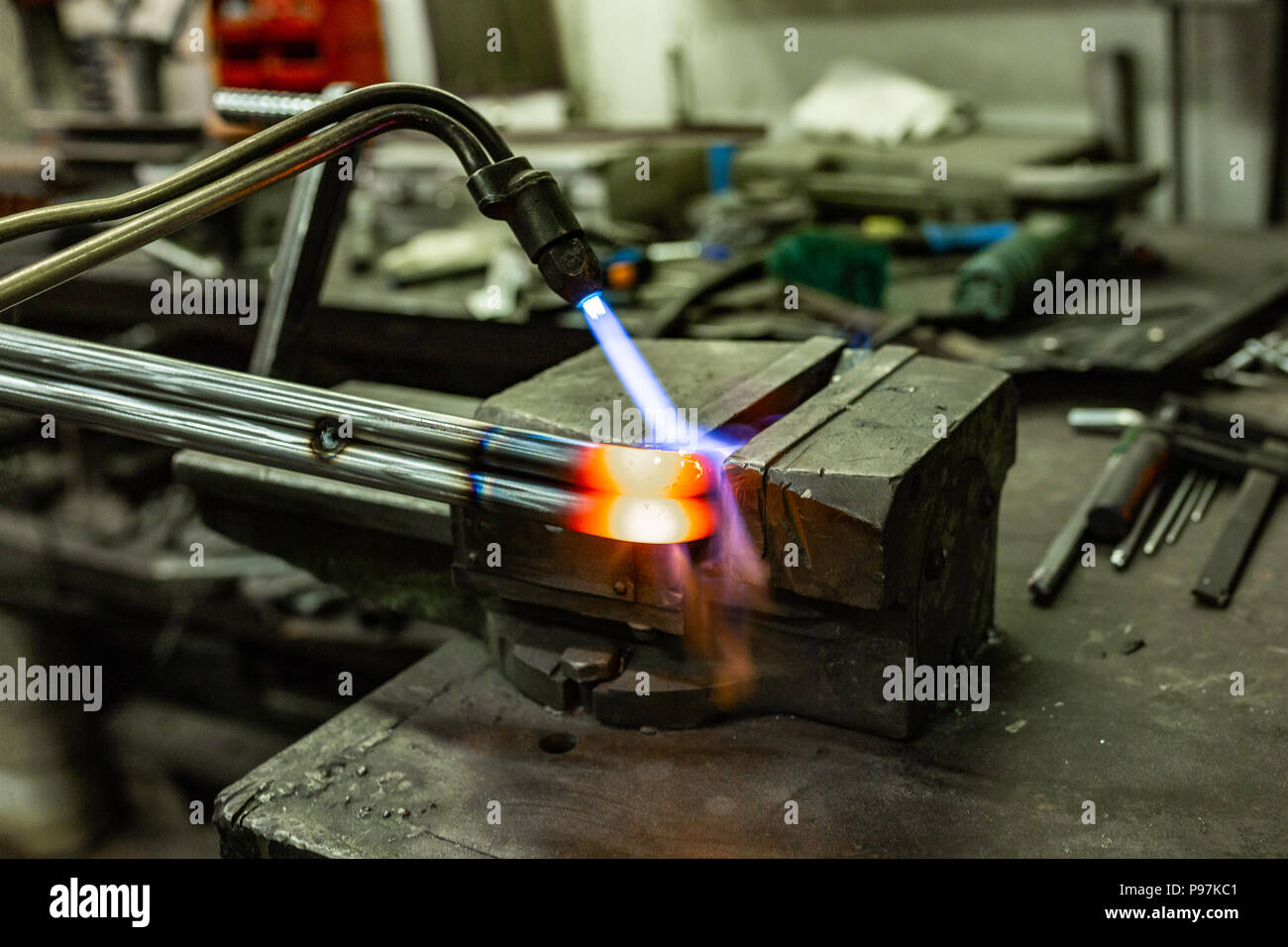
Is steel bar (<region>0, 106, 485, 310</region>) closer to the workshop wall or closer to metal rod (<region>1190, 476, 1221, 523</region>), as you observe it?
metal rod (<region>1190, 476, 1221, 523</region>)

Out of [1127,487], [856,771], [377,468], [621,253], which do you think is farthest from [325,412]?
[621,253]

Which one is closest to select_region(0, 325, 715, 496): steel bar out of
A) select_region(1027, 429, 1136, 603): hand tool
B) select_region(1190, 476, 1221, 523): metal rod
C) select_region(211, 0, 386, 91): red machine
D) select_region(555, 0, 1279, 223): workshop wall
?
select_region(1027, 429, 1136, 603): hand tool

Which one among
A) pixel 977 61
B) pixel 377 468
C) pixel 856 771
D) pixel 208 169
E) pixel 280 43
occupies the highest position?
pixel 280 43

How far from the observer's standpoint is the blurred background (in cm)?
208

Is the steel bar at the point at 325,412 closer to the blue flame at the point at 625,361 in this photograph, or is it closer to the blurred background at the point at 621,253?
the blue flame at the point at 625,361

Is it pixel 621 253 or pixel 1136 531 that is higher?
pixel 621 253

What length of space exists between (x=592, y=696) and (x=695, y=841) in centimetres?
19

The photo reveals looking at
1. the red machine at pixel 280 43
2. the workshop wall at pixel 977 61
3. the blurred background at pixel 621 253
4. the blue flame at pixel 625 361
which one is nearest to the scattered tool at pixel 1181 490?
the blurred background at pixel 621 253

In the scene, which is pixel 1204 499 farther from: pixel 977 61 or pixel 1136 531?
pixel 977 61

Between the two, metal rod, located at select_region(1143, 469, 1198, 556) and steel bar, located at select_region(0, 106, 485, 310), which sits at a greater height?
steel bar, located at select_region(0, 106, 485, 310)

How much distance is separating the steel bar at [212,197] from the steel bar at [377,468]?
17 centimetres

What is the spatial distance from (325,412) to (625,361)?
0.92 ft

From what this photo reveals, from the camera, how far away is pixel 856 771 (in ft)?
3.05
